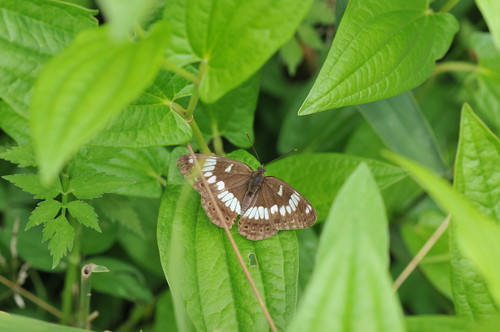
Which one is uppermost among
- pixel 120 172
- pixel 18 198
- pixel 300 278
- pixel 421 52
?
pixel 421 52

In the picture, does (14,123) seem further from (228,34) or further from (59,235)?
(228,34)

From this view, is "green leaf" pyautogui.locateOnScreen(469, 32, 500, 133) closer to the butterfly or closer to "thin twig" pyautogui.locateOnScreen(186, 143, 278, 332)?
the butterfly

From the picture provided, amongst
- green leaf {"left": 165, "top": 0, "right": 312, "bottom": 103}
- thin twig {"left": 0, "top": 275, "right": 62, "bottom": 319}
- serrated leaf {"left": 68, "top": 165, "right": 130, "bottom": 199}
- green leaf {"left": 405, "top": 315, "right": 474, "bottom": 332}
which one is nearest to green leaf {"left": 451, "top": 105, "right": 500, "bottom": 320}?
green leaf {"left": 405, "top": 315, "right": 474, "bottom": 332}

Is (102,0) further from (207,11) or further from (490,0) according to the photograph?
(490,0)

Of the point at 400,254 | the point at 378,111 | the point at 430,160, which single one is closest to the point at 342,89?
the point at 378,111

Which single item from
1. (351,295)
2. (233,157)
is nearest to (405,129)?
(233,157)

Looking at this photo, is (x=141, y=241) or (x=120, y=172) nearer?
(x=120, y=172)

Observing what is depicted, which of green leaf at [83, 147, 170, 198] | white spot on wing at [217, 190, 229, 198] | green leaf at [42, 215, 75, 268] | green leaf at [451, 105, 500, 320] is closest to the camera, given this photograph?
green leaf at [451, 105, 500, 320]
